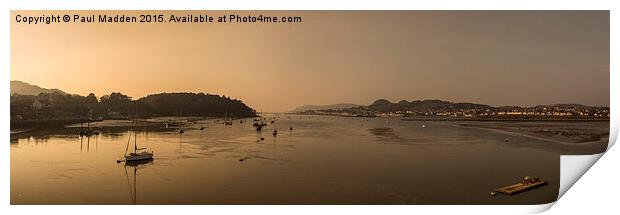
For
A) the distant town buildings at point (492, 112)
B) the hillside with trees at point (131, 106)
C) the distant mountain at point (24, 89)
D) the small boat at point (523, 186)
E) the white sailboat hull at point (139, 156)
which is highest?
the distant mountain at point (24, 89)

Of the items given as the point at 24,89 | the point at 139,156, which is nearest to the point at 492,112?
the point at 139,156

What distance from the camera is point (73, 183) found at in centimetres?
287

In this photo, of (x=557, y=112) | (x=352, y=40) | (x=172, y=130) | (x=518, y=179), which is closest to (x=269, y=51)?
(x=352, y=40)

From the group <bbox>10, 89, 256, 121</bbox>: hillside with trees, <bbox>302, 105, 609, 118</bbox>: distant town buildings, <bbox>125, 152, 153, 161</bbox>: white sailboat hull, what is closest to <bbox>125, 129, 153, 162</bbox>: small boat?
<bbox>125, 152, 153, 161</bbox>: white sailboat hull

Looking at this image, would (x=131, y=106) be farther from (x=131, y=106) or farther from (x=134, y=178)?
(x=134, y=178)

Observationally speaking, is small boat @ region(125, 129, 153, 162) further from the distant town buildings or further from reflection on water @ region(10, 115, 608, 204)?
the distant town buildings

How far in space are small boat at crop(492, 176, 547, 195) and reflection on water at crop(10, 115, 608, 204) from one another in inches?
1.6

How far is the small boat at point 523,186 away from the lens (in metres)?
2.80

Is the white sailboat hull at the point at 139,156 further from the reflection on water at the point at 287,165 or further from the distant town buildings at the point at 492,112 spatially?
the distant town buildings at the point at 492,112
